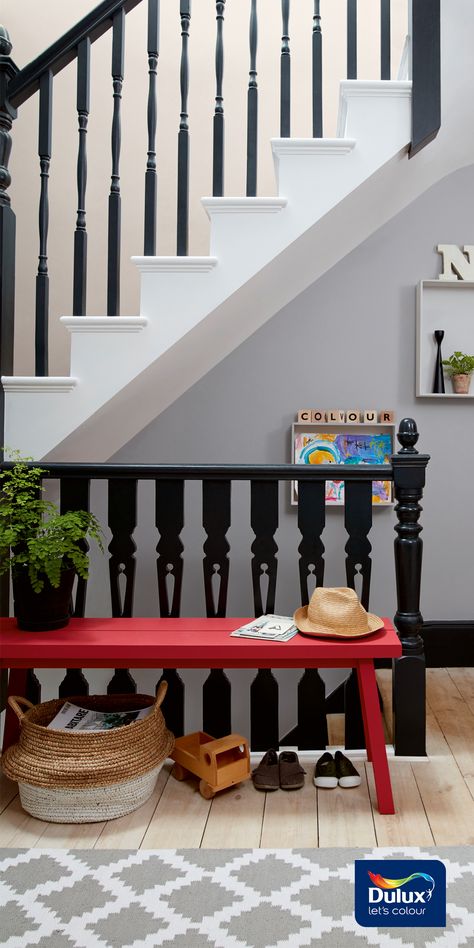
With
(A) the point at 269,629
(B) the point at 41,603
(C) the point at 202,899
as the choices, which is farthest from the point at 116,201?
(C) the point at 202,899

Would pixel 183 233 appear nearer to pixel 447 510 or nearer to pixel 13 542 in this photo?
pixel 13 542

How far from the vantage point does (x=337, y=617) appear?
177 cm

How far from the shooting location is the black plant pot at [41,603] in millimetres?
1821

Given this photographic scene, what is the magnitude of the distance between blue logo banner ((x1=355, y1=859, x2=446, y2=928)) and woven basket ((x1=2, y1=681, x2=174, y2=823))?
57 centimetres

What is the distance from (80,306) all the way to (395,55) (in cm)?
215

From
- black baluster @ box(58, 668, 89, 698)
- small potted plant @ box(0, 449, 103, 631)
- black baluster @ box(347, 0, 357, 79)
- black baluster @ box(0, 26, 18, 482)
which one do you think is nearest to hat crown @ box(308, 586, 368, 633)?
small potted plant @ box(0, 449, 103, 631)

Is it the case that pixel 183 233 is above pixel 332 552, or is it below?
above

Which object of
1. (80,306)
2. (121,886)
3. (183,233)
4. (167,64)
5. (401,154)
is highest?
(167,64)

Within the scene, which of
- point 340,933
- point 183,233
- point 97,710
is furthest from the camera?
point 183,233

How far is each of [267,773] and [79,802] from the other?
0.50 meters

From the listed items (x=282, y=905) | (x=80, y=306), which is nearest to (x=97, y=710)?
(x=282, y=905)

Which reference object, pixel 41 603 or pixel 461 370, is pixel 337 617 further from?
pixel 461 370

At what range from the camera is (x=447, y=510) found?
3127mm

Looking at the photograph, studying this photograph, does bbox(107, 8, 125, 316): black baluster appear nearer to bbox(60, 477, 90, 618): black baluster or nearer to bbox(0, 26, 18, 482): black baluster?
bbox(0, 26, 18, 482): black baluster
